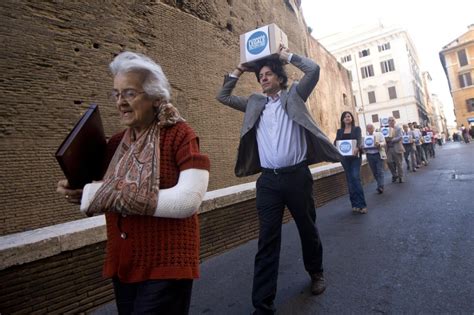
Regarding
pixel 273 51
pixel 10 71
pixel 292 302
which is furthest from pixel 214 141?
pixel 292 302

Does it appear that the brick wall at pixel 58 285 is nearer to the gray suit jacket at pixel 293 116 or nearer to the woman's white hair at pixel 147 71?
the gray suit jacket at pixel 293 116

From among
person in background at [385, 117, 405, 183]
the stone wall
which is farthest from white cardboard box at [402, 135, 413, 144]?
the stone wall

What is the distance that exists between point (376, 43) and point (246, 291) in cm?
5130

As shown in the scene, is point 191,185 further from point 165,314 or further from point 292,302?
point 292,302

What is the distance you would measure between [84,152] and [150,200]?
52cm

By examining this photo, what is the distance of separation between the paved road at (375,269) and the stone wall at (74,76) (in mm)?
3223

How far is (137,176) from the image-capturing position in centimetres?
136

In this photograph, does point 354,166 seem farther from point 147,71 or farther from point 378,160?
point 147,71

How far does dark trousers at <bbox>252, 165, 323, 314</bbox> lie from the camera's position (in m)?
2.37

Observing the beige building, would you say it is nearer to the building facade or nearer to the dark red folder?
the building facade

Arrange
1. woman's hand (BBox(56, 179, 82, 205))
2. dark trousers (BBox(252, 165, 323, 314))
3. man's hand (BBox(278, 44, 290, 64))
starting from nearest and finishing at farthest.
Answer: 1. woman's hand (BBox(56, 179, 82, 205))
2. dark trousers (BBox(252, 165, 323, 314))
3. man's hand (BBox(278, 44, 290, 64))

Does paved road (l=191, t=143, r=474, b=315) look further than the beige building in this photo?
No

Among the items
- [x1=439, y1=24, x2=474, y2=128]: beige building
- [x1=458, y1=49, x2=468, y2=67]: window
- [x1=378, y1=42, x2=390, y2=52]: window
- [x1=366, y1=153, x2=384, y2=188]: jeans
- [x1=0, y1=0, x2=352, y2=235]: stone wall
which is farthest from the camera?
[x1=458, y1=49, x2=468, y2=67]: window

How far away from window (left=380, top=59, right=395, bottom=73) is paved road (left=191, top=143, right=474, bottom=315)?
1820 inches
